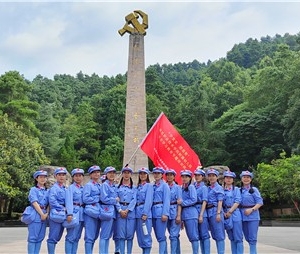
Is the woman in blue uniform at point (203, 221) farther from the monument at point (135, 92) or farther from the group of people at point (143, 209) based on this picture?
the monument at point (135, 92)

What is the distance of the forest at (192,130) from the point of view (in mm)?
22656

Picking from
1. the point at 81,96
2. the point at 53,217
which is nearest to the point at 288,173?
the point at 53,217

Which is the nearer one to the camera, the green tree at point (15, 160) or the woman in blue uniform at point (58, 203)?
the woman in blue uniform at point (58, 203)

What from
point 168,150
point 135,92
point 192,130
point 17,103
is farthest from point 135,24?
point 192,130

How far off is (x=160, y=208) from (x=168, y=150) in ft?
12.7

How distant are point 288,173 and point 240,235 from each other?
15324 mm

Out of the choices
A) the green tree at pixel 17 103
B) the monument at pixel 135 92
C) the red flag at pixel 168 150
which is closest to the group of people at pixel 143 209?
the red flag at pixel 168 150

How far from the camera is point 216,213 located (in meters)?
7.16

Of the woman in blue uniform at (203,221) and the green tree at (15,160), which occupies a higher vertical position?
the green tree at (15,160)

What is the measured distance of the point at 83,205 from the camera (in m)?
6.86

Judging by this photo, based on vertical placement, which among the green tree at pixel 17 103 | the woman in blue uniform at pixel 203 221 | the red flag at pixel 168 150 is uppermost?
the green tree at pixel 17 103

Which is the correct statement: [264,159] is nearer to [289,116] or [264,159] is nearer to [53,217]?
[289,116]

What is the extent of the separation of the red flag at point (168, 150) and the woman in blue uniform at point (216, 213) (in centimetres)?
354

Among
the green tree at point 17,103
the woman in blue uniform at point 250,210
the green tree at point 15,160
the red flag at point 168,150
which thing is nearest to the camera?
the woman in blue uniform at point 250,210
